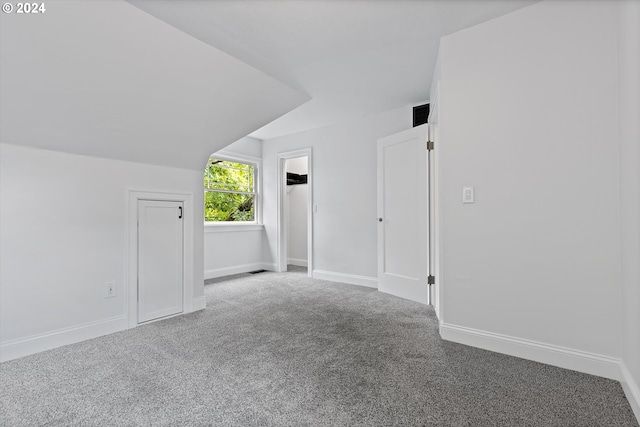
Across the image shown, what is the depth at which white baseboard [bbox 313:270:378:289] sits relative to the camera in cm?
410

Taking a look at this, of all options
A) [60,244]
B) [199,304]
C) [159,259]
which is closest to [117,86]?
[60,244]

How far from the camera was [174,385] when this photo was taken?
5.63 feet

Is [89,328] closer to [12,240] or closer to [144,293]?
[144,293]

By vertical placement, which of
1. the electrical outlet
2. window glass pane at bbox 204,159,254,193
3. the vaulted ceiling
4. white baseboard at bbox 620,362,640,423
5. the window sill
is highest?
the vaulted ceiling

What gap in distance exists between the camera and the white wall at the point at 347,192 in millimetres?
4113

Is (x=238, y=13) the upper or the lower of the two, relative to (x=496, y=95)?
upper

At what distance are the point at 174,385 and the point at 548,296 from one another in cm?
225

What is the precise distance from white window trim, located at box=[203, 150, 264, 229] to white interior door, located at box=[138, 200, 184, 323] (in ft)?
5.24

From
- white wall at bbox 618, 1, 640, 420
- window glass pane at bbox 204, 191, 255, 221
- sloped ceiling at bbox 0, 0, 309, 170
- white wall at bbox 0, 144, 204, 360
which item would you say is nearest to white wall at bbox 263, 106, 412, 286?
window glass pane at bbox 204, 191, 255, 221

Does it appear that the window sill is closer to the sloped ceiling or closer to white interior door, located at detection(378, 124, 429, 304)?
the sloped ceiling

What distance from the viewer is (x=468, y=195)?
224 cm

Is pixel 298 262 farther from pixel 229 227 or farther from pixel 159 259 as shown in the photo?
pixel 159 259

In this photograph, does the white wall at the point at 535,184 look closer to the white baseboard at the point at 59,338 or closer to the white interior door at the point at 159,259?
the white interior door at the point at 159,259

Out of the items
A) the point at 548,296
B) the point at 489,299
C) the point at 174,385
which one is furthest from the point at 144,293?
the point at 548,296
